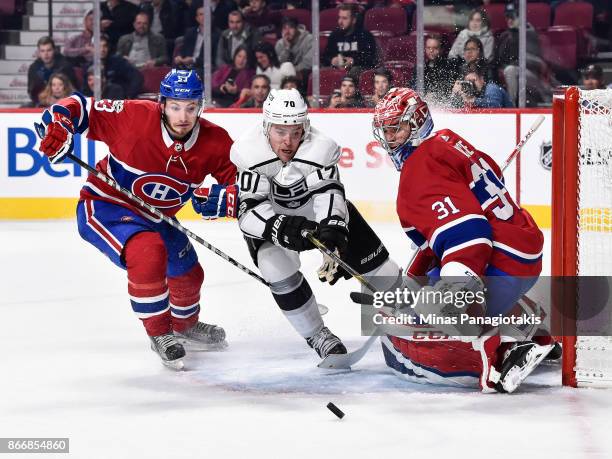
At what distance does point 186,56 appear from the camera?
25.5ft

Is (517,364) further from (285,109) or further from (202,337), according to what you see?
(202,337)

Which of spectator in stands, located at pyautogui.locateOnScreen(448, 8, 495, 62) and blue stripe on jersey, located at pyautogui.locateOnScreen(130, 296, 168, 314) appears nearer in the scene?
blue stripe on jersey, located at pyautogui.locateOnScreen(130, 296, 168, 314)

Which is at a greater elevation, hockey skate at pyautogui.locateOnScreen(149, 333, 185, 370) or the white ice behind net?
the white ice behind net

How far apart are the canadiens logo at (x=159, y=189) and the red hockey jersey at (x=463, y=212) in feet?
3.04

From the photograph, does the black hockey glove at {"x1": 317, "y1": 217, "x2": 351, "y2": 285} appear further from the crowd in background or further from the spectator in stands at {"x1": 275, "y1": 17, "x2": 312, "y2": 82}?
the spectator in stands at {"x1": 275, "y1": 17, "x2": 312, "y2": 82}

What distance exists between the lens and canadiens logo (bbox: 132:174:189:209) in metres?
4.03

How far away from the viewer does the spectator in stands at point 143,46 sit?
26.0 feet

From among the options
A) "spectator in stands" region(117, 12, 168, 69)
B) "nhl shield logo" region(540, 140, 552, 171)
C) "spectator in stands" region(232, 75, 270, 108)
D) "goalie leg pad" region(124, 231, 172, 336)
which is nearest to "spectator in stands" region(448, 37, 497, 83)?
"nhl shield logo" region(540, 140, 552, 171)

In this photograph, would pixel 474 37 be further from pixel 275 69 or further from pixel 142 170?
pixel 142 170

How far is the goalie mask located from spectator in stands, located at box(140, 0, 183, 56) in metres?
4.56

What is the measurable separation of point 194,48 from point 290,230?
4361mm

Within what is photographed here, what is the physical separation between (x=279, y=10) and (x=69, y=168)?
164cm

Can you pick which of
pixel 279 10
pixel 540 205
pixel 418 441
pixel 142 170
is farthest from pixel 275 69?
pixel 418 441

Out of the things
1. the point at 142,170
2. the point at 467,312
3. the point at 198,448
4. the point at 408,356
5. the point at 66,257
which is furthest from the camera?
the point at 66,257
